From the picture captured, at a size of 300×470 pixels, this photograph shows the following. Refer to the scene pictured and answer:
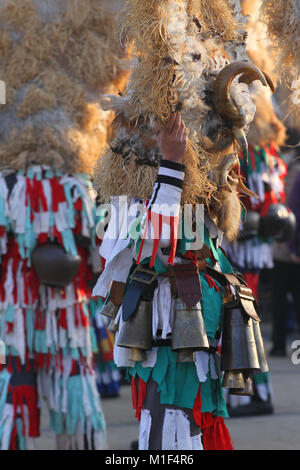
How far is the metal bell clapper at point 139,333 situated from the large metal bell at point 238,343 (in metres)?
0.27

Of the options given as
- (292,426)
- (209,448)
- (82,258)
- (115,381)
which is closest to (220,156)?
(209,448)

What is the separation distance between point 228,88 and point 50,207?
5.06 feet

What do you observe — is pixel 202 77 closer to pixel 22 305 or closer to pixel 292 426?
pixel 22 305

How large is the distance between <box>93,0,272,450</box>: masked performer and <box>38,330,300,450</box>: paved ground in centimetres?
186

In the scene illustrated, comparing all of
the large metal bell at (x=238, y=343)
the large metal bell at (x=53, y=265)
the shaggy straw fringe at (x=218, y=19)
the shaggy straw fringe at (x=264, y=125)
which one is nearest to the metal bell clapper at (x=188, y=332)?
the large metal bell at (x=238, y=343)

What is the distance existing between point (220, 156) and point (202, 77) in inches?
11.2

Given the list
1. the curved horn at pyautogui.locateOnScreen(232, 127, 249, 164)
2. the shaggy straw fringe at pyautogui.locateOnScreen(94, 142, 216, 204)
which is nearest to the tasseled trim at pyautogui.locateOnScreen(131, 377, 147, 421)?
the shaggy straw fringe at pyautogui.locateOnScreen(94, 142, 216, 204)

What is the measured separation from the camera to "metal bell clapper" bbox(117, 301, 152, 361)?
107 inches

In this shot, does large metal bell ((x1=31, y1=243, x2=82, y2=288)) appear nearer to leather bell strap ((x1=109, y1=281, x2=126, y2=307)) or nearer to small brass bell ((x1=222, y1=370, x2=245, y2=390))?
leather bell strap ((x1=109, y1=281, x2=126, y2=307))

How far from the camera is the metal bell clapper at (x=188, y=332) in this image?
104 inches

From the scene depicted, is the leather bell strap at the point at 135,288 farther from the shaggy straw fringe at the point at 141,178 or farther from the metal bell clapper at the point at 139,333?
the shaggy straw fringe at the point at 141,178

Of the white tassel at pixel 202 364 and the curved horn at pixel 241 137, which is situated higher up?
the curved horn at pixel 241 137

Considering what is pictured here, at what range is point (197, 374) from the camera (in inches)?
Answer: 108

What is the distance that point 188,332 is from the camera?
2.65m
